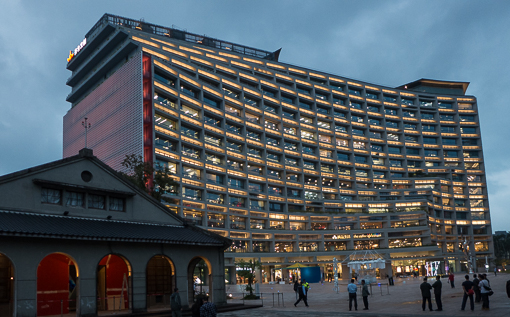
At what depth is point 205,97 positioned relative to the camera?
11075 cm

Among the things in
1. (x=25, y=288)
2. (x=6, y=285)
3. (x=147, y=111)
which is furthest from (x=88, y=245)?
(x=147, y=111)

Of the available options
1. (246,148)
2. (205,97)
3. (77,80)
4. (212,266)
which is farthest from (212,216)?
(212,266)

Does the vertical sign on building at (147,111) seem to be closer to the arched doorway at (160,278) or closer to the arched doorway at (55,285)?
the arched doorway at (160,278)

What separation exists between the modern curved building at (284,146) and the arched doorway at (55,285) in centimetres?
5918

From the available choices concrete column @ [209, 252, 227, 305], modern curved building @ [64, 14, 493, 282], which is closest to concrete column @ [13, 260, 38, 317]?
concrete column @ [209, 252, 227, 305]

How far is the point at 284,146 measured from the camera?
130 metres

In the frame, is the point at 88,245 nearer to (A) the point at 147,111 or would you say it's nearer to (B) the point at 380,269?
(A) the point at 147,111

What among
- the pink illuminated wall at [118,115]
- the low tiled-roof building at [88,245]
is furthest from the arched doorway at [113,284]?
the pink illuminated wall at [118,115]

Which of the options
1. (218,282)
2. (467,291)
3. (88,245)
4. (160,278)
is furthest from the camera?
(160,278)

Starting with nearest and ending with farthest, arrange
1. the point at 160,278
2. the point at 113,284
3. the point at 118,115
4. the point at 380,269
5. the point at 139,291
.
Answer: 1. the point at 139,291
2. the point at 113,284
3. the point at 160,278
4. the point at 118,115
5. the point at 380,269

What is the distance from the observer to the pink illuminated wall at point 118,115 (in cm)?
9181

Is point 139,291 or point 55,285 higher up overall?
point 55,285

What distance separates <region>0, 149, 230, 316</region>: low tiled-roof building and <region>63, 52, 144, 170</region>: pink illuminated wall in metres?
56.8

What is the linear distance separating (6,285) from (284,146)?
344 feet
